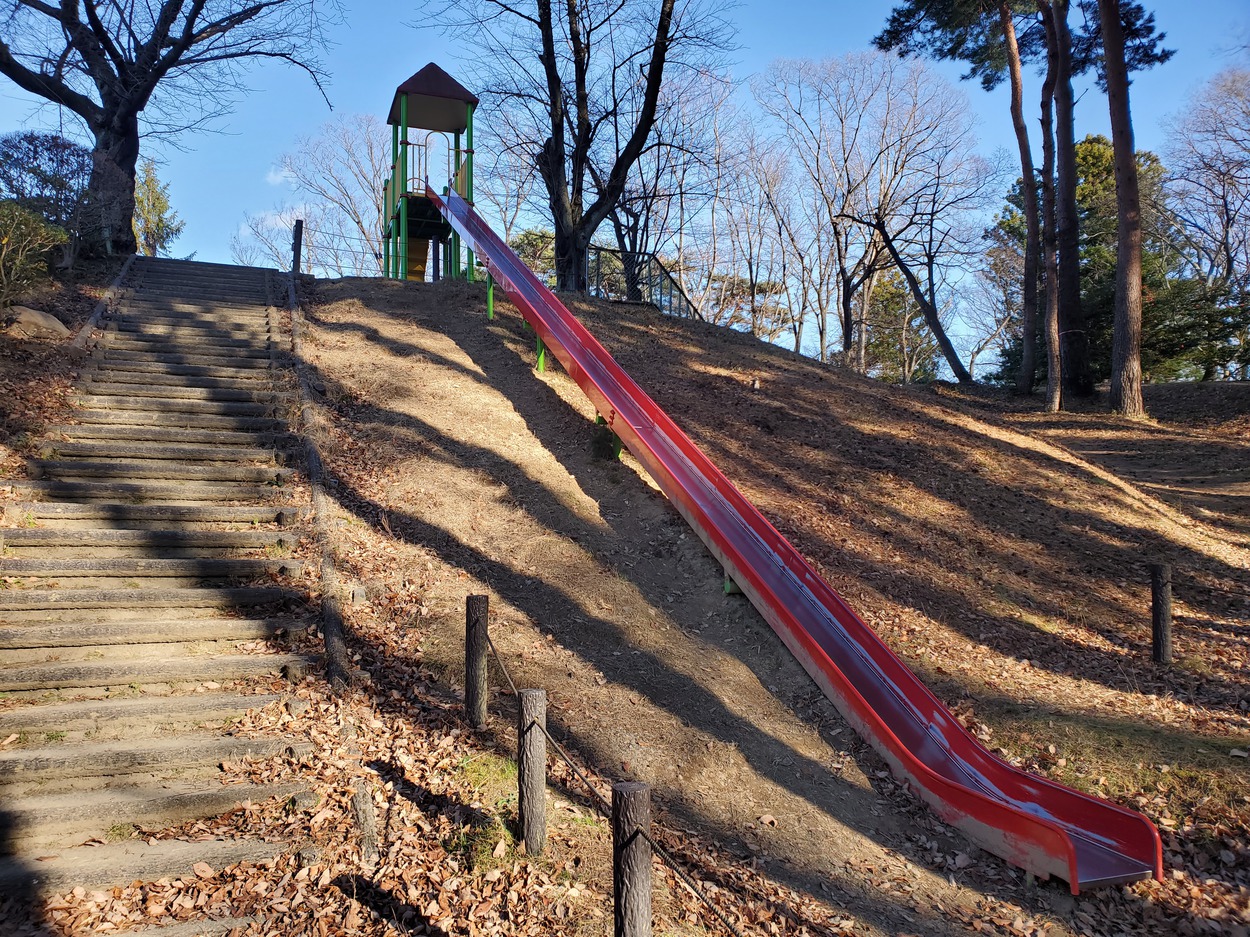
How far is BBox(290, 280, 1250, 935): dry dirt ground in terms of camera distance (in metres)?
4.93

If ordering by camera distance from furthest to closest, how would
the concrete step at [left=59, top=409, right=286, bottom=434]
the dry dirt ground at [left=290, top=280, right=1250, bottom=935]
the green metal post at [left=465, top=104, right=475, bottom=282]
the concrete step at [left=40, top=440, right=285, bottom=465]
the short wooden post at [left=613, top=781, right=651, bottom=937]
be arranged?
1. the green metal post at [left=465, top=104, right=475, bottom=282]
2. the concrete step at [left=59, top=409, right=286, bottom=434]
3. the concrete step at [left=40, top=440, right=285, bottom=465]
4. the dry dirt ground at [left=290, top=280, right=1250, bottom=935]
5. the short wooden post at [left=613, top=781, right=651, bottom=937]

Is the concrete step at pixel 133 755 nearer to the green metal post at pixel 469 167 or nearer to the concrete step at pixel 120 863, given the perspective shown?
the concrete step at pixel 120 863

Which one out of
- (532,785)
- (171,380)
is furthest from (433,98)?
(532,785)

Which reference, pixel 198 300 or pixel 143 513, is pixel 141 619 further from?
pixel 198 300

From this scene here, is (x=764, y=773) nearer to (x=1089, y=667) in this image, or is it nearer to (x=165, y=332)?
(x=1089, y=667)

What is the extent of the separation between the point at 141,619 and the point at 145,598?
0.21m

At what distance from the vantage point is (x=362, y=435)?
9383 millimetres

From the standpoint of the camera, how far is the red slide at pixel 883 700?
468cm

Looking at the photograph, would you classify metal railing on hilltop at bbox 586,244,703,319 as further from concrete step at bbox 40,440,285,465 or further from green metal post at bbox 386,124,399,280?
concrete step at bbox 40,440,285,465

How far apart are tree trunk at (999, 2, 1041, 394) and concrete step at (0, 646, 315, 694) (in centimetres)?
1909

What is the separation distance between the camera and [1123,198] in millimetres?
15195

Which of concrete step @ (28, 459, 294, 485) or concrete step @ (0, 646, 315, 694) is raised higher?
concrete step @ (28, 459, 294, 485)

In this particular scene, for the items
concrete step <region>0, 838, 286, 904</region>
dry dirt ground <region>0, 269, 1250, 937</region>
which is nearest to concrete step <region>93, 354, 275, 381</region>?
dry dirt ground <region>0, 269, 1250, 937</region>

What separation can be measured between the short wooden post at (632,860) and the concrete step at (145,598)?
3899mm
